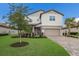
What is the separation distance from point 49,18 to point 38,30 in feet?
2.18

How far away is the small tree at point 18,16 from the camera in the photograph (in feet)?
27.3

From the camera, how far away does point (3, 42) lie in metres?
8.40

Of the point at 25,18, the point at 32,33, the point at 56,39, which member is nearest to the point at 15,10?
the point at 25,18

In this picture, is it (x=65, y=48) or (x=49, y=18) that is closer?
(x=65, y=48)

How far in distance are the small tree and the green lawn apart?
523 millimetres

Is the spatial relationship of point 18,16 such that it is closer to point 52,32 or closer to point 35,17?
point 35,17

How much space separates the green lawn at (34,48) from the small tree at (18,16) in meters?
0.52

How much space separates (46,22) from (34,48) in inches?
48.4

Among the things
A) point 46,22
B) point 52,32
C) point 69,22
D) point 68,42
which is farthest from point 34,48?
point 69,22

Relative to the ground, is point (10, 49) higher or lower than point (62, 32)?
lower

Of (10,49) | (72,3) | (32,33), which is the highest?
(72,3)

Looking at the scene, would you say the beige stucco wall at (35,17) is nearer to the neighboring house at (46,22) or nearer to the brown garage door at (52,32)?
the neighboring house at (46,22)

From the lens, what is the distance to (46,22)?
8.80 metres

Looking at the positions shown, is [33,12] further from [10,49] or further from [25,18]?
[10,49]
